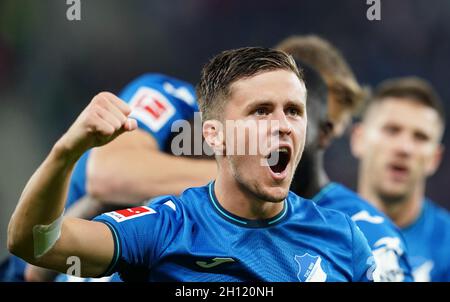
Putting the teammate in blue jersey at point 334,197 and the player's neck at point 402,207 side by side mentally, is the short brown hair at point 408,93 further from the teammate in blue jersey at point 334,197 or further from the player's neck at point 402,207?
the teammate in blue jersey at point 334,197

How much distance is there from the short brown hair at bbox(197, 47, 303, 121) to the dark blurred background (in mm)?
2950

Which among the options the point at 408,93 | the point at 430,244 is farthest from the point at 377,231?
the point at 430,244

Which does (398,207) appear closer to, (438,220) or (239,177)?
(438,220)

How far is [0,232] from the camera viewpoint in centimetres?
353

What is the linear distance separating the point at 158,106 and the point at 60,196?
4.77 feet

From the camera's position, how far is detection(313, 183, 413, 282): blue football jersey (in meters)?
2.48

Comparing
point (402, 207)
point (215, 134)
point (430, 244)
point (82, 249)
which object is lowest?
point (430, 244)

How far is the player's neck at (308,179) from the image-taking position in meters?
2.66

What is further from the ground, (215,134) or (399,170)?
(215,134)

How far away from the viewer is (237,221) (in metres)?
1.96

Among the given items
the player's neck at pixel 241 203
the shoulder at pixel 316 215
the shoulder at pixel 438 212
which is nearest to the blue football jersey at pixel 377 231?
the shoulder at pixel 316 215

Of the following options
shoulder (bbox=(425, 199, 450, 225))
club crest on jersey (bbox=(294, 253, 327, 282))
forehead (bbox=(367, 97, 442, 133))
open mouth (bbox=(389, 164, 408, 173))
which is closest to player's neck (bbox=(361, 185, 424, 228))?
shoulder (bbox=(425, 199, 450, 225))

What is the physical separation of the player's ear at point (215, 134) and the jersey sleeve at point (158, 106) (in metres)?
1.07

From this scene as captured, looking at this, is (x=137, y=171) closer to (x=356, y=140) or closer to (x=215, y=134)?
(x=215, y=134)
